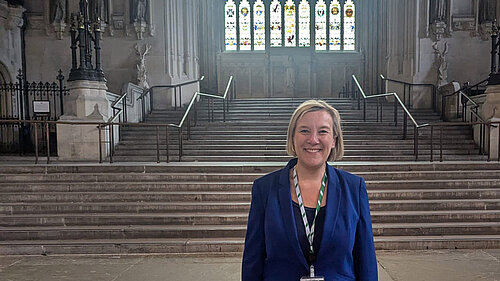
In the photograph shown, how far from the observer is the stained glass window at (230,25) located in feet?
67.1

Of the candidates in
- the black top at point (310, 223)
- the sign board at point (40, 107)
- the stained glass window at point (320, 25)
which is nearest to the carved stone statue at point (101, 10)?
the sign board at point (40, 107)

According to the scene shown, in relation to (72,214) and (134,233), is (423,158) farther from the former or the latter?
(72,214)

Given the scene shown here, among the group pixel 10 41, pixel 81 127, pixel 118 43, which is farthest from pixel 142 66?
pixel 81 127

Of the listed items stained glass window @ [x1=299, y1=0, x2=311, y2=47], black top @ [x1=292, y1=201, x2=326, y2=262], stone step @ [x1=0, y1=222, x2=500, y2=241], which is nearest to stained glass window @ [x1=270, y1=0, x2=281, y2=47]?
stained glass window @ [x1=299, y1=0, x2=311, y2=47]

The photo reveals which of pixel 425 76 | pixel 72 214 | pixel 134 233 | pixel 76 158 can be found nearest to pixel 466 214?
pixel 134 233

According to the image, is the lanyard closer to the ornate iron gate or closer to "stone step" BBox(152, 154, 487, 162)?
"stone step" BBox(152, 154, 487, 162)

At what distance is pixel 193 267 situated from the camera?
4.52 meters

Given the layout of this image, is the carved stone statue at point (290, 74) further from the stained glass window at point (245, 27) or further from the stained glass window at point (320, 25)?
the stained glass window at point (245, 27)

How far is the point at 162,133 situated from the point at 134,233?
550 cm

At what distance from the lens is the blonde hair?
1719 millimetres

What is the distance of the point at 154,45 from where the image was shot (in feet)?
49.8

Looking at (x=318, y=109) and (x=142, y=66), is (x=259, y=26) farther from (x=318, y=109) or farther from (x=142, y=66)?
(x=318, y=109)

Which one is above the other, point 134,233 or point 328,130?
point 328,130

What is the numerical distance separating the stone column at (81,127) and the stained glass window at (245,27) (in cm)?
1195
